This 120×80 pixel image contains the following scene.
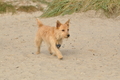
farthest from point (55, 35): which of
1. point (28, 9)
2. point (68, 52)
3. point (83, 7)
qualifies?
point (28, 9)

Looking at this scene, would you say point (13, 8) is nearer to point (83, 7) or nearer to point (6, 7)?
point (6, 7)

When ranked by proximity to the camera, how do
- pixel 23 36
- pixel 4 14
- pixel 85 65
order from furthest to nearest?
1. pixel 4 14
2. pixel 23 36
3. pixel 85 65

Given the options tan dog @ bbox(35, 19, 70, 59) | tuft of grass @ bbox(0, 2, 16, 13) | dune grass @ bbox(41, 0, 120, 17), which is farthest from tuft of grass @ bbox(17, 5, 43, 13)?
tan dog @ bbox(35, 19, 70, 59)

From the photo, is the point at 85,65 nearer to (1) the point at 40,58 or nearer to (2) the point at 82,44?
(1) the point at 40,58

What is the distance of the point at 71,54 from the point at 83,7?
→ 6296 millimetres

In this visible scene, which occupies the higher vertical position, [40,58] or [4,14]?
[4,14]

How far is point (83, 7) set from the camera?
1445 centimetres

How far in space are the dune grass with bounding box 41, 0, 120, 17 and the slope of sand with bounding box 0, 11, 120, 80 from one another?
0.66 metres

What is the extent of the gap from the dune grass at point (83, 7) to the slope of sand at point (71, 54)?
0.66 m

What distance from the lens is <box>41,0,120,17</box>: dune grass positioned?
14078 millimetres

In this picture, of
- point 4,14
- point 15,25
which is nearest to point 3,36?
point 15,25

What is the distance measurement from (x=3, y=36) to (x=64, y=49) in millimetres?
2943

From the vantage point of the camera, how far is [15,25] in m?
13.4

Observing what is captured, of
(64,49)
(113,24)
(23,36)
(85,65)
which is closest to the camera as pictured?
(85,65)
